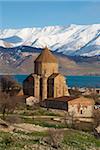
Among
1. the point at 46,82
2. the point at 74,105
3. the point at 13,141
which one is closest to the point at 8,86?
the point at 46,82

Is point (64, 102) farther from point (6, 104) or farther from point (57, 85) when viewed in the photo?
point (6, 104)

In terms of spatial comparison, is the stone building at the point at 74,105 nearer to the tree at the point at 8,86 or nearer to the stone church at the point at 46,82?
the stone church at the point at 46,82

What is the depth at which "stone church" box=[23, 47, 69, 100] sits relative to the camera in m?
30.8

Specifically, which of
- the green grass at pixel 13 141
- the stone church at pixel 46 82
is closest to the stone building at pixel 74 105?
the stone church at pixel 46 82

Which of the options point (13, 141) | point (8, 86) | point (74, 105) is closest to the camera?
point (13, 141)

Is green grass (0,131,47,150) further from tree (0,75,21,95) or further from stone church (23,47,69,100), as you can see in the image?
tree (0,75,21,95)

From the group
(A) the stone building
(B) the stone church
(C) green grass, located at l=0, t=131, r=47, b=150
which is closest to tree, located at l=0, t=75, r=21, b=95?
(B) the stone church

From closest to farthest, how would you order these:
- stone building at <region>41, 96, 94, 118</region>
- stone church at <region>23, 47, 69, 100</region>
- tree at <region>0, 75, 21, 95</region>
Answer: stone building at <region>41, 96, 94, 118</region> < stone church at <region>23, 47, 69, 100</region> < tree at <region>0, 75, 21, 95</region>

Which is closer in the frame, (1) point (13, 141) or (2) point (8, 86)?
(1) point (13, 141)

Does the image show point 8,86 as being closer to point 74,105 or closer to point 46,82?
point 46,82

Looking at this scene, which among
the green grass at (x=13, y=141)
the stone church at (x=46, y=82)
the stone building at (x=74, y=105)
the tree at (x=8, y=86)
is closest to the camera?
the green grass at (x=13, y=141)

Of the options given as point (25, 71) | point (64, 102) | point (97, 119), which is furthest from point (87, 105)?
point (25, 71)

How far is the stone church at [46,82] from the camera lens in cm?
3083

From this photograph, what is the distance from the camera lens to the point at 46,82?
102 ft
